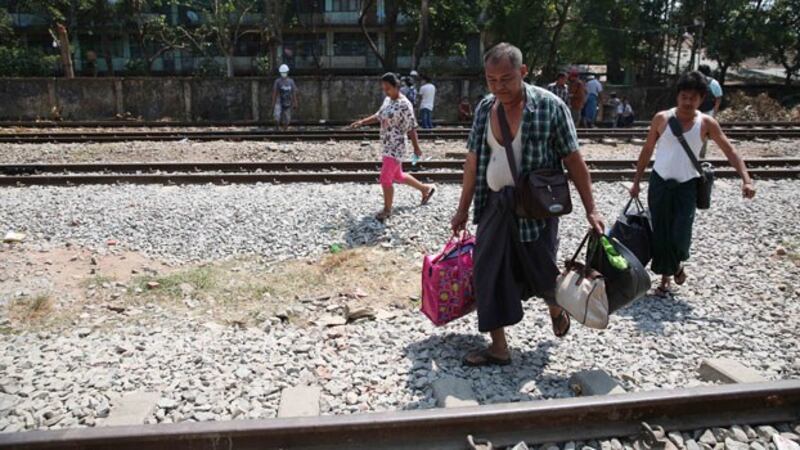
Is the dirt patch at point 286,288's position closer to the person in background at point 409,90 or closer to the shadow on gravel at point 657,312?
the shadow on gravel at point 657,312

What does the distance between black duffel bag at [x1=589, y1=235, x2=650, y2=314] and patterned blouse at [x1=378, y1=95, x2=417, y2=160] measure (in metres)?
4.02

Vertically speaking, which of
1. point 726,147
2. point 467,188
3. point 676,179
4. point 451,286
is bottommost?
point 451,286

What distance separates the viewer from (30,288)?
5.49 m

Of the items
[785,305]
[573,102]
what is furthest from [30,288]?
[573,102]

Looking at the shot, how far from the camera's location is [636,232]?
16.8 feet

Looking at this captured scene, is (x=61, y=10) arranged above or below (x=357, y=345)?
above

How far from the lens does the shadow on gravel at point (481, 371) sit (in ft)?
11.9

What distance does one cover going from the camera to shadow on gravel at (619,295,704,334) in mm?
4710

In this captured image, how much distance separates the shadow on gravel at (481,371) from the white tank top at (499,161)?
114 cm

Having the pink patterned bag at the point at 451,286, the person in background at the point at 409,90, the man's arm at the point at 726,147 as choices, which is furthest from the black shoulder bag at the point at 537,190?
the person in background at the point at 409,90

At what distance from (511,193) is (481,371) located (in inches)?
44.4

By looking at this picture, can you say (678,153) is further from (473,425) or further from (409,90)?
(409,90)

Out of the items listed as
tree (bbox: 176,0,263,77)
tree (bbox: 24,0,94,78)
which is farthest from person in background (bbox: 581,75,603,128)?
tree (bbox: 24,0,94,78)

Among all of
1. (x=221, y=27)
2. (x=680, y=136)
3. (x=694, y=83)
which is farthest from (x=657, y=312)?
(x=221, y=27)
